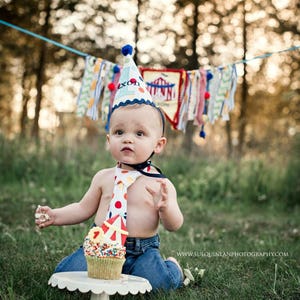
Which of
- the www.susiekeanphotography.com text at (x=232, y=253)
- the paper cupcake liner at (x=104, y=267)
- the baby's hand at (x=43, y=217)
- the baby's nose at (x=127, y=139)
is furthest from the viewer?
the www.susiekeanphotography.com text at (x=232, y=253)

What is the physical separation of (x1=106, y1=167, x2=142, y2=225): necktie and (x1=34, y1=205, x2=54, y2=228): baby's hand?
0.36m

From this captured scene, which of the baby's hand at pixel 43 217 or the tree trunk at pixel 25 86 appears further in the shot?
the tree trunk at pixel 25 86

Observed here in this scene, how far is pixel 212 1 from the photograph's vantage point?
45.3 feet

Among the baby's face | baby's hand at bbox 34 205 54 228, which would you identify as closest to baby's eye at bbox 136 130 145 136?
the baby's face

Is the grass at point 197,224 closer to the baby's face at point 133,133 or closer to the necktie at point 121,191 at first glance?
the necktie at point 121,191

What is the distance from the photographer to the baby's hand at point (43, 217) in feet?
9.16

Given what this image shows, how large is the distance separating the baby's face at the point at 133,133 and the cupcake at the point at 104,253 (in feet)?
1.49

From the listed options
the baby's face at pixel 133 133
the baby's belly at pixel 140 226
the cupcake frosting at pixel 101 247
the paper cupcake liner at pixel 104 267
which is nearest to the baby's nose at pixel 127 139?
the baby's face at pixel 133 133

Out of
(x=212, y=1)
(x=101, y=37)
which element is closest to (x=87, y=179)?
(x=101, y=37)

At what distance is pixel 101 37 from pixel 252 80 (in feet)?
19.5

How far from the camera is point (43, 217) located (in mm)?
2801

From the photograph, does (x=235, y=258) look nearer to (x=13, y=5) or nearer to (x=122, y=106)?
(x=122, y=106)

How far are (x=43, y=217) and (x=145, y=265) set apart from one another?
63 cm

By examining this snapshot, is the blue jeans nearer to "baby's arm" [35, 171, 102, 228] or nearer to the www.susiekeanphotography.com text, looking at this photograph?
"baby's arm" [35, 171, 102, 228]
